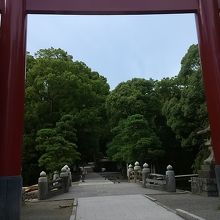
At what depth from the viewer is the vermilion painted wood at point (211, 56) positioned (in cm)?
865

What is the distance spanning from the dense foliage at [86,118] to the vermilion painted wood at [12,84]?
2076 cm

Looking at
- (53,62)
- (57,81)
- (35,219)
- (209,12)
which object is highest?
(53,62)

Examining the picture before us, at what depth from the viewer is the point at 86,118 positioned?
119 ft

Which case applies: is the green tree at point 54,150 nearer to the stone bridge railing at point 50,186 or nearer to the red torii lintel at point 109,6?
the stone bridge railing at point 50,186

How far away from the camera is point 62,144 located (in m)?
29.7

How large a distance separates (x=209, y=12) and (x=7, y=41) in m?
4.54

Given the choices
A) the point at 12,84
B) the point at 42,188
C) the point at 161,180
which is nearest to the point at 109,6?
the point at 12,84

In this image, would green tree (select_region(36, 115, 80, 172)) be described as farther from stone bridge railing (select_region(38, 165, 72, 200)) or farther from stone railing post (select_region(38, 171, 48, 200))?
stone railing post (select_region(38, 171, 48, 200))

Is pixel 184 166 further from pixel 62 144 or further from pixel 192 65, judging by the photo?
pixel 192 65

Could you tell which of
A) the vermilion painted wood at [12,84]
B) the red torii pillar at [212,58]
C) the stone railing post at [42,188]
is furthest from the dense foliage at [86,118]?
the vermilion painted wood at [12,84]

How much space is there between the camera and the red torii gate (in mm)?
8000

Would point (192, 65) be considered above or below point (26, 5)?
above

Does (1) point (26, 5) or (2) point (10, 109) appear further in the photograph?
(1) point (26, 5)

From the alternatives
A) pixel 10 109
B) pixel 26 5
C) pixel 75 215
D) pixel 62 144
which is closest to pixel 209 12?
pixel 26 5
